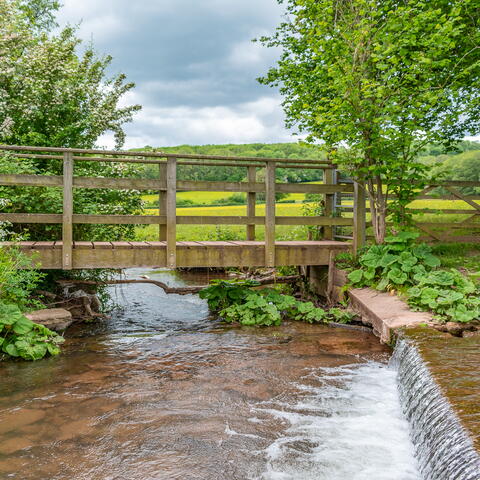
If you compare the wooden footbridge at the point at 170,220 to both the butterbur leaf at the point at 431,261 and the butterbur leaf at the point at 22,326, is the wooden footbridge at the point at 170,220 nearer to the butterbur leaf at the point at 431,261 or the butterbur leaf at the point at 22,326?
the butterbur leaf at the point at 22,326

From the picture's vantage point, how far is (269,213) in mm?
8086

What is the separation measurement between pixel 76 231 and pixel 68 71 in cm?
390

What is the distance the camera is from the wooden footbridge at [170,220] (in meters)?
7.14

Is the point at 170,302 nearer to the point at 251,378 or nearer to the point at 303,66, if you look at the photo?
the point at 251,378

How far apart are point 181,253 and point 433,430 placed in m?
5.06

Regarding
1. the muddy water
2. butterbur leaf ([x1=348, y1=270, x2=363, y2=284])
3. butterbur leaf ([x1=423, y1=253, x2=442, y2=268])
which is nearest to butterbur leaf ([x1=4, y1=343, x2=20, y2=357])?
the muddy water

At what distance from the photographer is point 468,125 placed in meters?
12.2

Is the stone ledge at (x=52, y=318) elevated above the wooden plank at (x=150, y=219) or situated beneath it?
situated beneath

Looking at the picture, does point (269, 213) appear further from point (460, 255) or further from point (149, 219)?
point (460, 255)

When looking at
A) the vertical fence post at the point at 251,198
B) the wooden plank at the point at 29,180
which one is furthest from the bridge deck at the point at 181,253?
the wooden plank at the point at 29,180

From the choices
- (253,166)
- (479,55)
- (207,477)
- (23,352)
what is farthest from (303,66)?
(207,477)

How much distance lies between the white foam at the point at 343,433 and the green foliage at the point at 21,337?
3.17m

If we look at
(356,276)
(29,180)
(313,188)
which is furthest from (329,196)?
(29,180)

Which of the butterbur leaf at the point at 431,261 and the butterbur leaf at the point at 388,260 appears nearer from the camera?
the butterbur leaf at the point at 431,261
